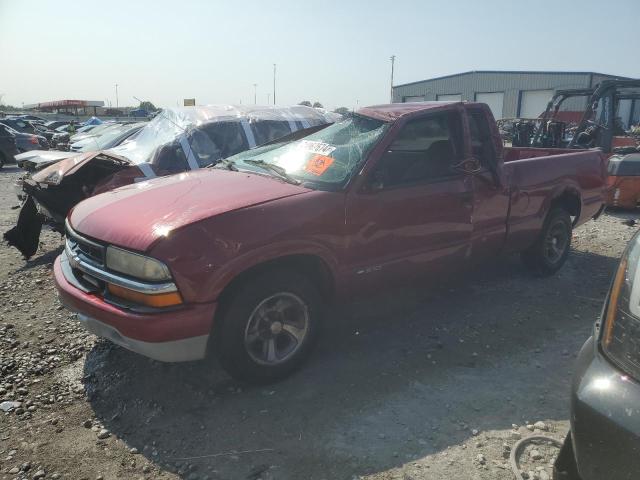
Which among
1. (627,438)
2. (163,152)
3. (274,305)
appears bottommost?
(274,305)

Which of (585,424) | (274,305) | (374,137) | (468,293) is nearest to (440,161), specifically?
(374,137)

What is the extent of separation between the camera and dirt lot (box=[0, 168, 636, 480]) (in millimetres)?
2635

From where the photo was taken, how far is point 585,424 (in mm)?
1718

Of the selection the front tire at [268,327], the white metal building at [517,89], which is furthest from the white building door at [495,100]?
the front tire at [268,327]

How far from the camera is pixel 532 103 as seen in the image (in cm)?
4041

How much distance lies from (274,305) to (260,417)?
678mm

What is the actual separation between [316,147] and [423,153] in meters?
0.88

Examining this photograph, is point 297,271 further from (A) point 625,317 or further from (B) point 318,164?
(A) point 625,317

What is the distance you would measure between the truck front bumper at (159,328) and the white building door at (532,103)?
137 feet

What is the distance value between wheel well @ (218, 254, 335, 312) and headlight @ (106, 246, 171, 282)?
0.37 m

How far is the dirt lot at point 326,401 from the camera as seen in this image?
2.63 m

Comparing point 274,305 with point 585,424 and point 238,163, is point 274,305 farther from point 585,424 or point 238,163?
point 585,424

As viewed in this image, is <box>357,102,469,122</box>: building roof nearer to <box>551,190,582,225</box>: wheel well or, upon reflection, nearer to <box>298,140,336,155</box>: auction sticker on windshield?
<box>298,140,336,155</box>: auction sticker on windshield

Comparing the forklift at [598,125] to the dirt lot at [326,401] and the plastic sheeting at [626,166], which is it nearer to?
the plastic sheeting at [626,166]
